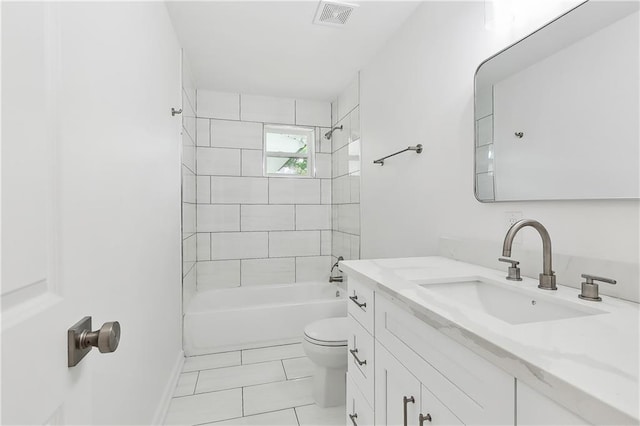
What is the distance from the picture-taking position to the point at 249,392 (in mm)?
2023

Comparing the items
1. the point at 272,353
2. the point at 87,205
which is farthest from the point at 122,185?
the point at 272,353

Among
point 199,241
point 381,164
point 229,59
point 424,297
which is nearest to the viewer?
point 424,297

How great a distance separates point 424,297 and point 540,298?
1.30ft

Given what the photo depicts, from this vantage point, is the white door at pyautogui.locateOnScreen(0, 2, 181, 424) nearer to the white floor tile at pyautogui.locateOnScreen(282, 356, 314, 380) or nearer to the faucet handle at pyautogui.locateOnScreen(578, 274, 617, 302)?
the white floor tile at pyautogui.locateOnScreen(282, 356, 314, 380)

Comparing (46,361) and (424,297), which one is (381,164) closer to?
(424,297)

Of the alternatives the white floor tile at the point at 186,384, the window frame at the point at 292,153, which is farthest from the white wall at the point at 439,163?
the white floor tile at the point at 186,384

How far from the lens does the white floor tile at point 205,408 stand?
5.75 ft

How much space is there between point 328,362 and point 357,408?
50 centimetres

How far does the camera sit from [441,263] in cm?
144

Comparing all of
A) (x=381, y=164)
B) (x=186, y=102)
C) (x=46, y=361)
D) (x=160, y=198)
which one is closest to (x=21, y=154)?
(x=46, y=361)

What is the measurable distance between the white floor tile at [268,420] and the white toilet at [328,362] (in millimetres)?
211

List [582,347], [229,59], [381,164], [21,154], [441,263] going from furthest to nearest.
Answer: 1. [229,59]
2. [381,164]
3. [441,263]
4. [582,347]
5. [21,154]

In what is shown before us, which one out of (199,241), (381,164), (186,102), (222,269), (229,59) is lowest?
(222,269)

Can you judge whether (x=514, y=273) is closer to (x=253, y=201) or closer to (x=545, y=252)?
Result: (x=545, y=252)
